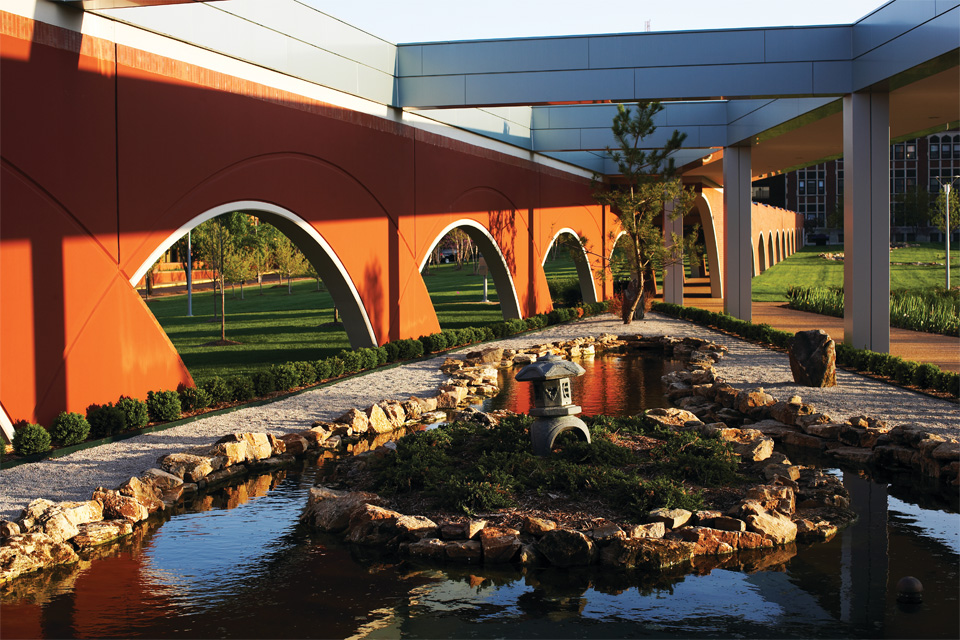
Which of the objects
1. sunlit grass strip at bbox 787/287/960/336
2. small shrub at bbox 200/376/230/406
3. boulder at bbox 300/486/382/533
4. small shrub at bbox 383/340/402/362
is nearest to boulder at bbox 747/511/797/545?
boulder at bbox 300/486/382/533

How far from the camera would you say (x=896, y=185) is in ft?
305

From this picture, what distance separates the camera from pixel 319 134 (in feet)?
52.7

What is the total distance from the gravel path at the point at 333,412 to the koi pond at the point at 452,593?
5.07 ft

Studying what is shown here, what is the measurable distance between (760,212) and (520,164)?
31723 millimetres

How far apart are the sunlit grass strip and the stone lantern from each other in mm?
15657

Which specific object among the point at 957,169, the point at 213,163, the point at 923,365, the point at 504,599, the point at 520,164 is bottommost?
the point at 504,599

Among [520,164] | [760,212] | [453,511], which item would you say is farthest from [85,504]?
[760,212]

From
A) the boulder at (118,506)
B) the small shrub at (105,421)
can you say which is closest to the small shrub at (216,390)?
the small shrub at (105,421)

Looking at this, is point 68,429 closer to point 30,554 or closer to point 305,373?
point 30,554

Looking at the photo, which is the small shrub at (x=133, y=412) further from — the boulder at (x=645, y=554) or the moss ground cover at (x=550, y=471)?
the boulder at (x=645, y=554)

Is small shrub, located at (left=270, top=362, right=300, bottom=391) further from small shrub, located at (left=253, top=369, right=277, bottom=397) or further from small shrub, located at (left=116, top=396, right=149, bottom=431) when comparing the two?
small shrub, located at (left=116, top=396, right=149, bottom=431)

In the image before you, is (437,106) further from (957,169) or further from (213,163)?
(957,169)

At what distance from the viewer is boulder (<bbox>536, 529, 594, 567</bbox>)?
6.97m

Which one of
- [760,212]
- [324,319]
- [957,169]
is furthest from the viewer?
[957,169]
